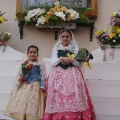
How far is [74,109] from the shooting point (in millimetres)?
3699

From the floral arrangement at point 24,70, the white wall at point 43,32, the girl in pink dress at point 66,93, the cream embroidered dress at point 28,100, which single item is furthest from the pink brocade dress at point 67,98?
the white wall at point 43,32

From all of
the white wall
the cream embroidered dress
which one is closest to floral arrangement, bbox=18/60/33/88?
the cream embroidered dress

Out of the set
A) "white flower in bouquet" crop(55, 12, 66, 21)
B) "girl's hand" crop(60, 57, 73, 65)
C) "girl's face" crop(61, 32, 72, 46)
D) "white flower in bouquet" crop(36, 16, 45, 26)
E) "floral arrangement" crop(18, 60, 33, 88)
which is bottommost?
"floral arrangement" crop(18, 60, 33, 88)

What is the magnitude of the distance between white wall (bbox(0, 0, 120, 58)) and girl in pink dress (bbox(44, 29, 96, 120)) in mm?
963

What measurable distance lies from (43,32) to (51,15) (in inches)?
16.7

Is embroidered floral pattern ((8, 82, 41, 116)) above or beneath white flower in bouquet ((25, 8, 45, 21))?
beneath

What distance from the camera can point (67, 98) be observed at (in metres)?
3.75

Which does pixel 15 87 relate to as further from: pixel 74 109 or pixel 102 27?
pixel 102 27

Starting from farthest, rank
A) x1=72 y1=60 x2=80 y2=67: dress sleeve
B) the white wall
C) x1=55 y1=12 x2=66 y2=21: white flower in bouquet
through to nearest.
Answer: the white wall → x1=55 y1=12 x2=66 y2=21: white flower in bouquet → x1=72 y1=60 x2=80 y2=67: dress sleeve

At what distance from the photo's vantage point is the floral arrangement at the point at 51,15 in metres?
4.72

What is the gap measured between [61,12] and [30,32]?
64cm

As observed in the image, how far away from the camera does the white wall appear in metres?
5.00

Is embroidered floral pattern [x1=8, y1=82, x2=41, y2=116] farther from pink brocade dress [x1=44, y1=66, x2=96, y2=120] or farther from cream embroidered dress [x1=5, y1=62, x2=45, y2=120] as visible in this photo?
pink brocade dress [x1=44, y1=66, x2=96, y2=120]

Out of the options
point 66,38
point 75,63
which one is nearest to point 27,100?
point 75,63
